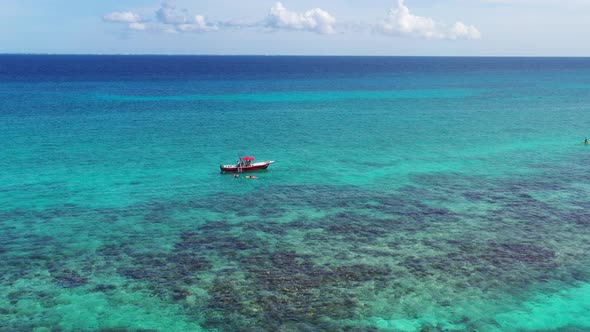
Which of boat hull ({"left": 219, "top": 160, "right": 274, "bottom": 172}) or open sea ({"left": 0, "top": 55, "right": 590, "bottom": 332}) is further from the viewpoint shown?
boat hull ({"left": 219, "top": 160, "right": 274, "bottom": 172})

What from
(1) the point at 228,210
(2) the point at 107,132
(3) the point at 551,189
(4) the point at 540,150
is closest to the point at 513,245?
(3) the point at 551,189

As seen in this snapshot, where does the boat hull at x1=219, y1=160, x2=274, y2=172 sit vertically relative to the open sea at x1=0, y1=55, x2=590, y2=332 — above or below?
above

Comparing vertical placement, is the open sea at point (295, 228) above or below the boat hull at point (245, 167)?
below

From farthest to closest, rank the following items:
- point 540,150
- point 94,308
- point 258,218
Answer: point 540,150 → point 258,218 → point 94,308

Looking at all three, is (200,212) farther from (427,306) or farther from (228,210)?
(427,306)

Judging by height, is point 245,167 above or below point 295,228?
above

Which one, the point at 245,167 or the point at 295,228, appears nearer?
the point at 295,228

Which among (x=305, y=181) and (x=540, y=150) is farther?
(x=540, y=150)

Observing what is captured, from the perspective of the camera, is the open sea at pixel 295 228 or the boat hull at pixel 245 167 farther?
the boat hull at pixel 245 167
